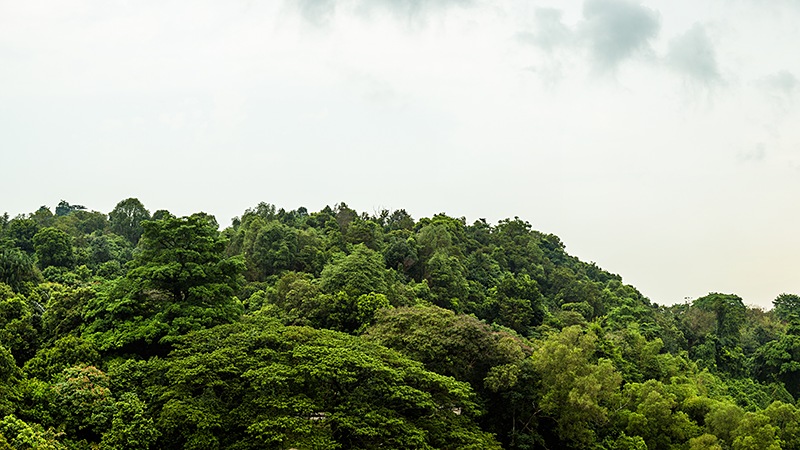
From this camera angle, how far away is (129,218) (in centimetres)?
5391

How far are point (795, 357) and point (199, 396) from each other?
3773 cm

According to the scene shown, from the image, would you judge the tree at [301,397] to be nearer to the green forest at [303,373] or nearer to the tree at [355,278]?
the green forest at [303,373]

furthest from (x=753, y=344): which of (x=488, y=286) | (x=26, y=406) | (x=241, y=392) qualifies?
(x=26, y=406)

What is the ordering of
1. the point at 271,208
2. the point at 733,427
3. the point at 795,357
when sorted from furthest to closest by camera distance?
the point at 271,208
the point at 795,357
the point at 733,427

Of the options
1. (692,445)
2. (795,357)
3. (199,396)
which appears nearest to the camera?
(199,396)

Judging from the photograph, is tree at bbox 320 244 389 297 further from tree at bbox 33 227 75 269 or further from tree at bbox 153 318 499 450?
tree at bbox 33 227 75 269

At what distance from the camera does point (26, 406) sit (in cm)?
1181

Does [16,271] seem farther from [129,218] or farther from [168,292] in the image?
[129,218]

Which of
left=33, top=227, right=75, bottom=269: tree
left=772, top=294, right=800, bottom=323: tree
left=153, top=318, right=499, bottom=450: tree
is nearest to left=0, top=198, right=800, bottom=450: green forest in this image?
left=153, top=318, right=499, bottom=450: tree

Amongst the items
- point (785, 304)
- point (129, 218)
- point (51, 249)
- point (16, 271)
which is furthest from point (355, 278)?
point (785, 304)

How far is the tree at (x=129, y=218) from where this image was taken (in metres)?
53.0

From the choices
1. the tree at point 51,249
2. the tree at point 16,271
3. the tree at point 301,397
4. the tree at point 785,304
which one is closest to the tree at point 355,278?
the tree at point 301,397

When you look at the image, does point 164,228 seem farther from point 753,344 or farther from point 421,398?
point 753,344

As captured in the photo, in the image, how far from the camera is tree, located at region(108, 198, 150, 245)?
53031 mm
